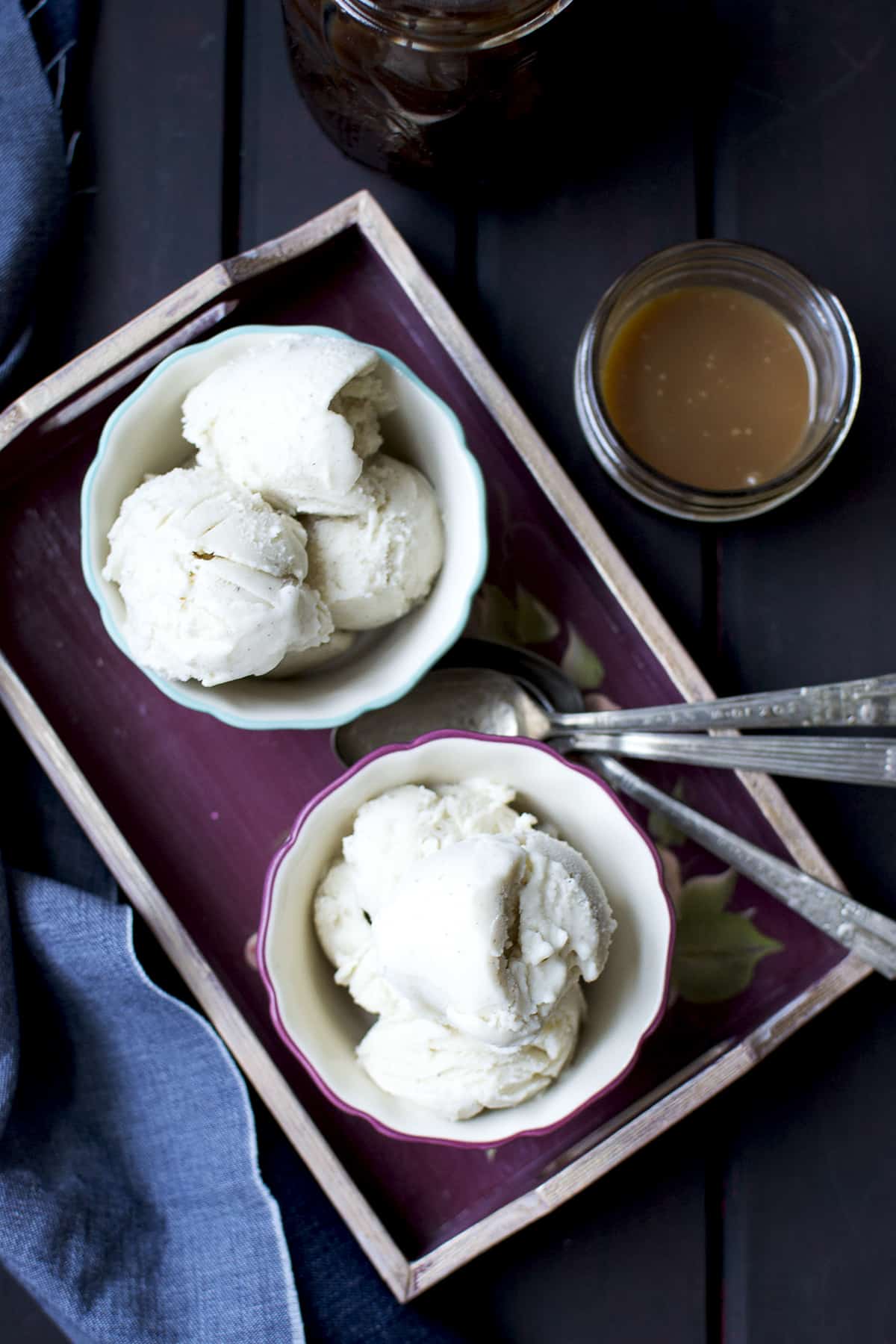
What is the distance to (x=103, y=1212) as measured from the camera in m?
1.02

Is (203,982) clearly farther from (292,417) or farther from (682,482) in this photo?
(682,482)

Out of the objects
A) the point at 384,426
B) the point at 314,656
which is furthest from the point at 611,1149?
the point at 384,426

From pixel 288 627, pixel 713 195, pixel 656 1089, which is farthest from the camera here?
pixel 713 195

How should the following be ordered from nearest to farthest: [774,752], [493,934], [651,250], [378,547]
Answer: [493,934] < [378,547] < [774,752] < [651,250]

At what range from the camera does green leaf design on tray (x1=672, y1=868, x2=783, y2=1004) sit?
101 centimetres

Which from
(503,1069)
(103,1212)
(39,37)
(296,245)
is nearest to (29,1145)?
(103,1212)

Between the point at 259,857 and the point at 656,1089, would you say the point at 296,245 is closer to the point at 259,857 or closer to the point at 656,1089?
the point at 259,857

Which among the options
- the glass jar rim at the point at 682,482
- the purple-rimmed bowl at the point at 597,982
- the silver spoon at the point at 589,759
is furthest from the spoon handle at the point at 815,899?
the glass jar rim at the point at 682,482

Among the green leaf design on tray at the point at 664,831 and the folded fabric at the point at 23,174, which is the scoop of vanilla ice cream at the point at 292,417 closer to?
the folded fabric at the point at 23,174

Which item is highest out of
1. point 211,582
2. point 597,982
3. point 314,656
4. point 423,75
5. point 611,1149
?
point 423,75

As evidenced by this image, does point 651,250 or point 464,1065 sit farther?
point 651,250

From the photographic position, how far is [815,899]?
97 centimetres

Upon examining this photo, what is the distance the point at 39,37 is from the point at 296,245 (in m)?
0.35

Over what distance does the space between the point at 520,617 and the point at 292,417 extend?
12.1 inches
